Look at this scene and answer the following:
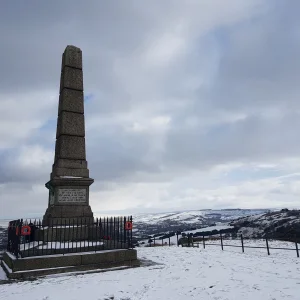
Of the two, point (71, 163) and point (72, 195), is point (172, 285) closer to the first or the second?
point (72, 195)

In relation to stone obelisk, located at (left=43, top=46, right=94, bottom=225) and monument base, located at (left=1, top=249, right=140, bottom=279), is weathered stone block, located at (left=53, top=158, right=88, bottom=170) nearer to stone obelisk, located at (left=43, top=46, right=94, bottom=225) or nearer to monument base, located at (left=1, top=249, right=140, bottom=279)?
stone obelisk, located at (left=43, top=46, right=94, bottom=225)

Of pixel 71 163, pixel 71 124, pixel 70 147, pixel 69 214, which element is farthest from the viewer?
pixel 71 124

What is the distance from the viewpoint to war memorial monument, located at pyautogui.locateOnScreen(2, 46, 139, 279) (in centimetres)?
864

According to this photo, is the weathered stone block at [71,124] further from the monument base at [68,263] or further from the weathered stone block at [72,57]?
the monument base at [68,263]

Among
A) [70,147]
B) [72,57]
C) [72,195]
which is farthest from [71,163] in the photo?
[72,57]

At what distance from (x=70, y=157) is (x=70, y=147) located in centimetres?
44

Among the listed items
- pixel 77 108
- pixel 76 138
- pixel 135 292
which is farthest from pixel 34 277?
pixel 77 108

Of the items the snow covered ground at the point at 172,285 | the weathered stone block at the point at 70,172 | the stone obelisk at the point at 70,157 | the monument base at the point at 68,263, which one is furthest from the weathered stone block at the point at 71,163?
the snow covered ground at the point at 172,285

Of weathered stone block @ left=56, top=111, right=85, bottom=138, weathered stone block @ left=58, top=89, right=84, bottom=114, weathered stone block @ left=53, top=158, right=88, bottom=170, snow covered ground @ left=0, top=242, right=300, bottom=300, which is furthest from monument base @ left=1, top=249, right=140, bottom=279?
weathered stone block @ left=58, top=89, right=84, bottom=114

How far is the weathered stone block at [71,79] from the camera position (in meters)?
13.0

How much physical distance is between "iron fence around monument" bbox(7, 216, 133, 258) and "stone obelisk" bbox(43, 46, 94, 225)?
1.75 ft

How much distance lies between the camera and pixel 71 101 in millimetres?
12883

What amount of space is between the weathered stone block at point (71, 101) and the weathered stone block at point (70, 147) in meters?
1.28

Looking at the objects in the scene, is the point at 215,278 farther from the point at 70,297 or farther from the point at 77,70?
the point at 77,70
